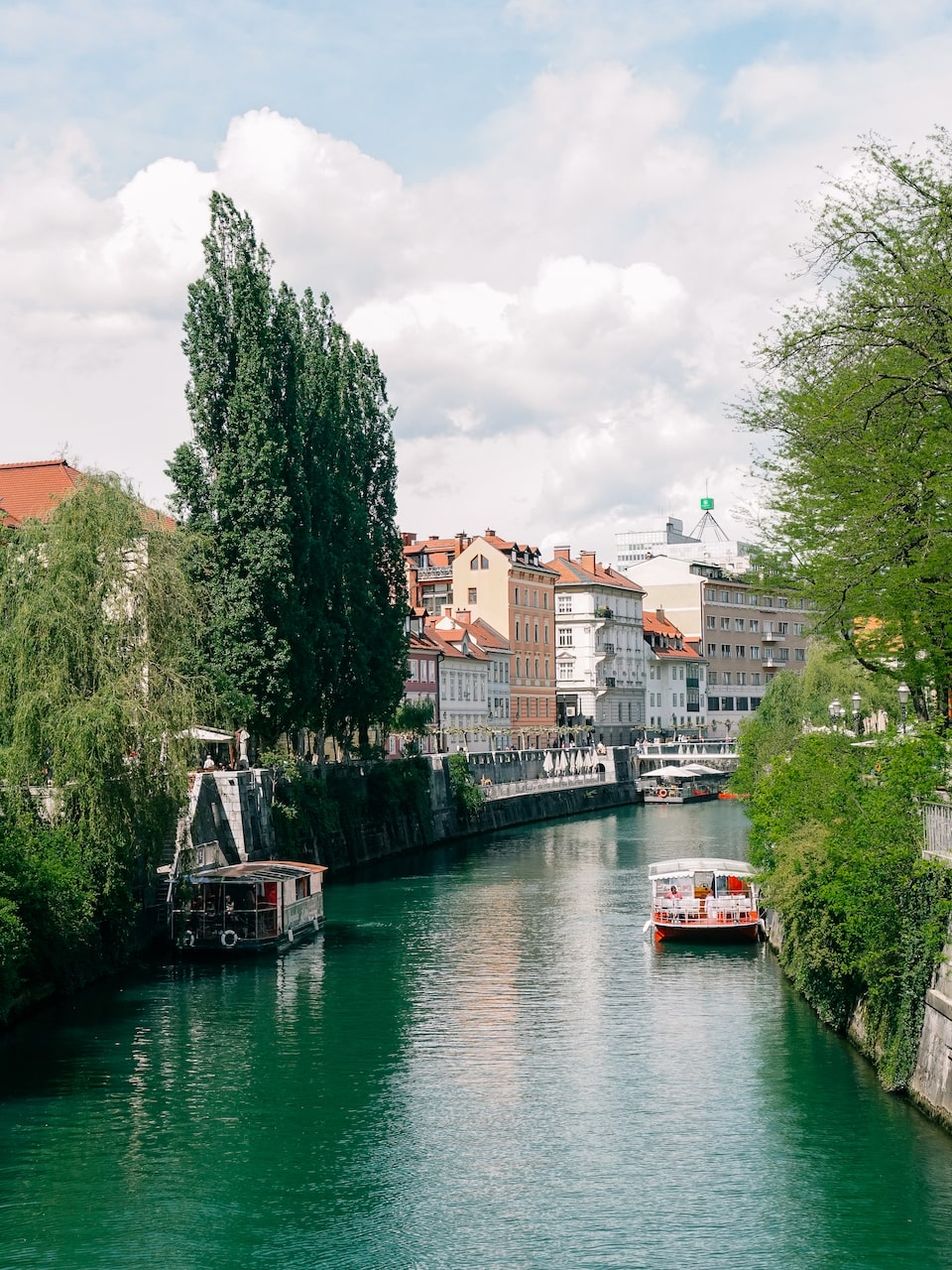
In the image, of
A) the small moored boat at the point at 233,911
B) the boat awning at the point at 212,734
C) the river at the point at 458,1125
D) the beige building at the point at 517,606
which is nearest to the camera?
the river at the point at 458,1125

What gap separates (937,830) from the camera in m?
21.6

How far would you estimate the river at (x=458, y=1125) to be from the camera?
18234 millimetres

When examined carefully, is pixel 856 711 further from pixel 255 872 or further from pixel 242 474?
pixel 255 872

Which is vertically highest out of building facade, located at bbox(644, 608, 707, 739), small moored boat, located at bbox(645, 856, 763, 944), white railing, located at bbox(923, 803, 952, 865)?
building facade, located at bbox(644, 608, 707, 739)

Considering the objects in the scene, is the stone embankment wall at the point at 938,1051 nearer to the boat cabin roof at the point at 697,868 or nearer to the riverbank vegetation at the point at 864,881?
the riverbank vegetation at the point at 864,881

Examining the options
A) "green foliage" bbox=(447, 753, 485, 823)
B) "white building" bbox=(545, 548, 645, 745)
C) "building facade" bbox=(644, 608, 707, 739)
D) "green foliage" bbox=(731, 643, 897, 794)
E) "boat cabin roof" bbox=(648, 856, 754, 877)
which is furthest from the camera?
"building facade" bbox=(644, 608, 707, 739)

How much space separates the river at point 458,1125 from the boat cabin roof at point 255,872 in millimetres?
2196

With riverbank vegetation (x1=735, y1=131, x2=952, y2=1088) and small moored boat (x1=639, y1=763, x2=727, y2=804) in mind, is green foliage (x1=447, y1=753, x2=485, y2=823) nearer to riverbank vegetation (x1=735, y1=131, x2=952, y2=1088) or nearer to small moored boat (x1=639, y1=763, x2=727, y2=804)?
small moored boat (x1=639, y1=763, x2=727, y2=804)

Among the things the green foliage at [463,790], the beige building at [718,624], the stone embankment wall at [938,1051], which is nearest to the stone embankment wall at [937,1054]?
the stone embankment wall at [938,1051]

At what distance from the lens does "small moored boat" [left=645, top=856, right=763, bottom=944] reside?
3894cm

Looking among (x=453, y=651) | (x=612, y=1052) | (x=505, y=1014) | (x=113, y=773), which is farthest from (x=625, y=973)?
(x=453, y=651)

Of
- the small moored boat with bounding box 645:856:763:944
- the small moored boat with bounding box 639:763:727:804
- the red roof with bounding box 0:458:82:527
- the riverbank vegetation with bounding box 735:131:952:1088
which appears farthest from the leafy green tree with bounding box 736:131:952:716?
the small moored boat with bounding box 639:763:727:804

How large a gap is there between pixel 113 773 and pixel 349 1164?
13.5m

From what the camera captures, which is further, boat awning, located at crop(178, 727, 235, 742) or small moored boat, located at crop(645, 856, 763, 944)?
boat awning, located at crop(178, 727, 235, 742)
